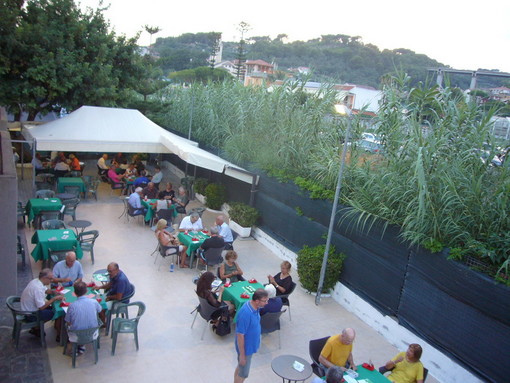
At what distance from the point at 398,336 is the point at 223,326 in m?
2.83

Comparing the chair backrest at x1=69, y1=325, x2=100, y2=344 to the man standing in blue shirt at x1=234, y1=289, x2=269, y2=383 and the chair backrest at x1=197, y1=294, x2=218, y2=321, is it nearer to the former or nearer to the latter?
the chair backrest at x1=197, y1=294, x2=218, y2=321

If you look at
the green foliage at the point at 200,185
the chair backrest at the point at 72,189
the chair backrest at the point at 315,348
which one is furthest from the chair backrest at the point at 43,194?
the chair backrest at the point at 315,348

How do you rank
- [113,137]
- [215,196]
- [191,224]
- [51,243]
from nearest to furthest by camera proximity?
[51,243], [191,224], [113,137], [215,196]

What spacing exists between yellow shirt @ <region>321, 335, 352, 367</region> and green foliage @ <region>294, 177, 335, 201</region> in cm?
377

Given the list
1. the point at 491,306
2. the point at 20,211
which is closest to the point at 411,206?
the point at 491,306

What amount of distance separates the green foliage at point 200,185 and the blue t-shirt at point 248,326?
911 centimetres

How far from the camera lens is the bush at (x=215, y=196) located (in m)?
12.7

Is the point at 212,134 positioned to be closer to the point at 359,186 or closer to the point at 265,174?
the point at 265,174

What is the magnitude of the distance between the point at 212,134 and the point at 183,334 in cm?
907

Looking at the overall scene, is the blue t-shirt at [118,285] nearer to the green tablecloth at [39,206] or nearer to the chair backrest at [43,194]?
the green tablecloth at [39,206]

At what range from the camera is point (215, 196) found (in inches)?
500

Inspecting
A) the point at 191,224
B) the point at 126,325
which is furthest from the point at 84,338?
the point at 191,224

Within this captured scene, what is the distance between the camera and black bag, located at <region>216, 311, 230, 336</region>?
21.0 ft

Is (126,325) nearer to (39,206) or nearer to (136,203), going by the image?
(39,206)
